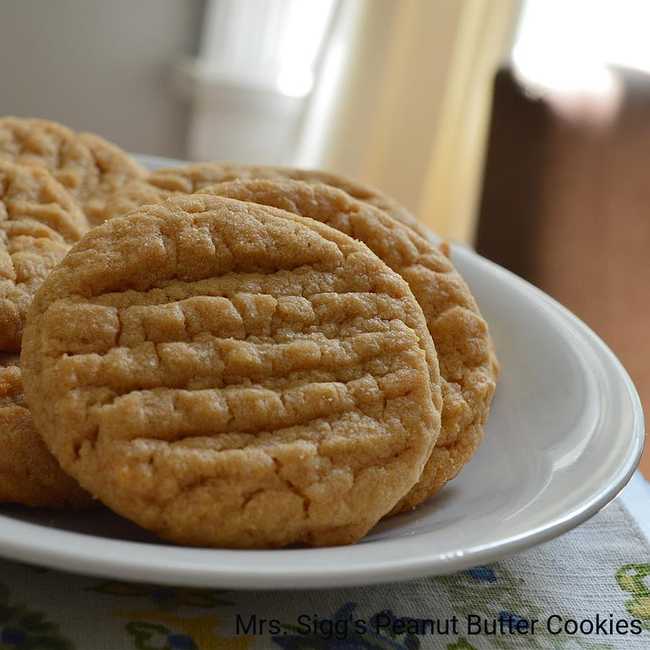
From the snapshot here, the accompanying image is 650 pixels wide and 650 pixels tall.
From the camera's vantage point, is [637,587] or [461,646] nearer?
[461,646]

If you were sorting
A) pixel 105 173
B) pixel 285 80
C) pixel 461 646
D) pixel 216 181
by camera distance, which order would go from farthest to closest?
pixel 285 80 < pixel 105 173 < pixel 216 181 < pixel 461 646

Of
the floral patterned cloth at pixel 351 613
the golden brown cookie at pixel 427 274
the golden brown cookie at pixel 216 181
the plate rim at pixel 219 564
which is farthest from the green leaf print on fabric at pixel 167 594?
the golden brown cookie at pixel 216 181

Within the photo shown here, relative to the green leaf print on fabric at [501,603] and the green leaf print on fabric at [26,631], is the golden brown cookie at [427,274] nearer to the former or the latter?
the green leaf print on fabric at [501,603]

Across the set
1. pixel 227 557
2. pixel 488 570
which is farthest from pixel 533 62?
pixel 227 557

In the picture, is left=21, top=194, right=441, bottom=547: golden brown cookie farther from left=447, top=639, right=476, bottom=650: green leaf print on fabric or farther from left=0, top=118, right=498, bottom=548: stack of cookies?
left=447, top=639, right=476, bottom=650: green leaf print on fabric

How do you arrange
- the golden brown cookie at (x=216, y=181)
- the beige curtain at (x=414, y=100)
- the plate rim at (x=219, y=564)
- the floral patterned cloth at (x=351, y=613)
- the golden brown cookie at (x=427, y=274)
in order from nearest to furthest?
the plate rim at (x=219, y=564) < the floral patterned cloth at (x=351, y=613) < the golden brown cookie at (x=427, y=274) < the golden brown cookie at (x=216, y=181) < the beige curtain at (x=414, y=100)

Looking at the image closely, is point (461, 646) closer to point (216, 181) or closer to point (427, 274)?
point (427, 274)

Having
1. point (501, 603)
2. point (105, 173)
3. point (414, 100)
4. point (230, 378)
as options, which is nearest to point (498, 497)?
point (501, 603)
